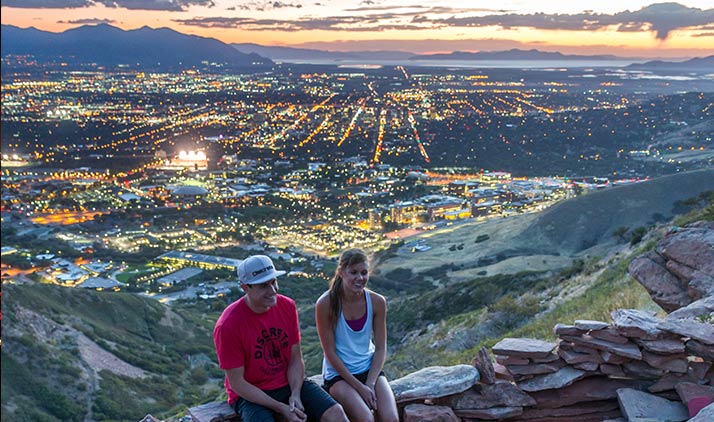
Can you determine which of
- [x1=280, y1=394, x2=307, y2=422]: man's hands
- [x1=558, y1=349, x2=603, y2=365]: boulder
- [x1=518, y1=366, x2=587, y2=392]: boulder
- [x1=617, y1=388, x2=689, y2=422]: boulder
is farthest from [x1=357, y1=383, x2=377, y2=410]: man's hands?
[x1=617, y1=388, x2=689, y2=422]: boulder

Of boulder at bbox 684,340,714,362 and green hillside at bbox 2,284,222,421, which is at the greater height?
boulder at bbox 684,340,714,362

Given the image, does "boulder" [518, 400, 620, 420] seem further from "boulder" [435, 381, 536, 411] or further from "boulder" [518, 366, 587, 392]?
"boulder" [518, 366, 587, 392]

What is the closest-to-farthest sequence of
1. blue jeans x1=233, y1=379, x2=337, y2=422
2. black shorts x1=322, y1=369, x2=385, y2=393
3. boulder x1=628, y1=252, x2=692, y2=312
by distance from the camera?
blue jeans x1=233, y1=379, x2=337, y2=422, black shorts x1=322, y1=369, x2=385, y2=393, boulder x1=628, y1=252, x2=692, y2=312

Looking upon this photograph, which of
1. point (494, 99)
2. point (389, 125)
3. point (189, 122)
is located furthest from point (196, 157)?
→ point (494, 99)

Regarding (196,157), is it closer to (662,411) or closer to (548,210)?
(548,210)

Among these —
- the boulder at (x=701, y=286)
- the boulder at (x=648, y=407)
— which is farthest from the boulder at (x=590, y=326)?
the boulder at (x=701, y=286)

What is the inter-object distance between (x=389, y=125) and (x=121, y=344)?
9998 cm

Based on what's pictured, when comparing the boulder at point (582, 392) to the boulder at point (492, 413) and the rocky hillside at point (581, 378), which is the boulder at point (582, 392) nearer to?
the rocky hillside at point (581, 378)

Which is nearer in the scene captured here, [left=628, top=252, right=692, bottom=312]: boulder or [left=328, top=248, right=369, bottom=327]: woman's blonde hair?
[left=328, top=248, right=369, bottom=327]: woman's blonde hair

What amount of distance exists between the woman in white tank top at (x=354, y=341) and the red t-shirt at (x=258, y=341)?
12.9 inches

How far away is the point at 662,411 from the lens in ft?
15.5

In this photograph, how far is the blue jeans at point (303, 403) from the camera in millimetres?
4156

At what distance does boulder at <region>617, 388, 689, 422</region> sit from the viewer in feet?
15.3

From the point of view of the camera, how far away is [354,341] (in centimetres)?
466
